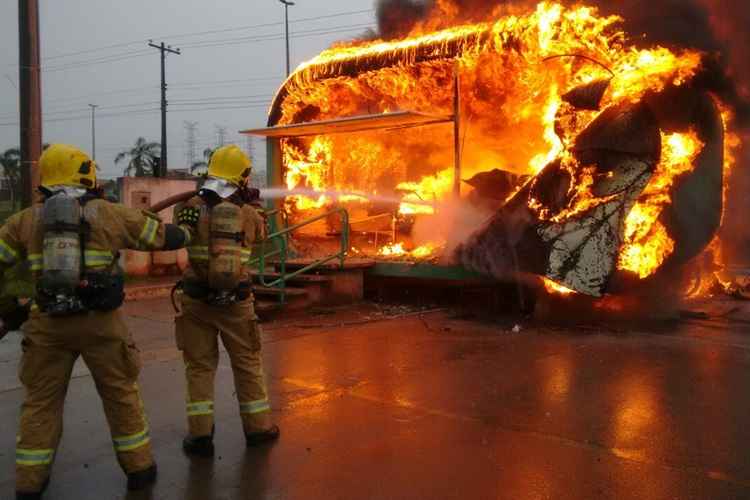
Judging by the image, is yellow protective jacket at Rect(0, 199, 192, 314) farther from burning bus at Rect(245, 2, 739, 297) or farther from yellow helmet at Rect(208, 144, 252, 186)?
burning bus at Rect(245, 2, 739, 297)

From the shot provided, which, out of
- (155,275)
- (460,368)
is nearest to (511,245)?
(460,368)

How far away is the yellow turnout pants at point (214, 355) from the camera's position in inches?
172

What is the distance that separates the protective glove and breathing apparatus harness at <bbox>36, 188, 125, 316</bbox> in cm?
75

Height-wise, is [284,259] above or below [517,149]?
below

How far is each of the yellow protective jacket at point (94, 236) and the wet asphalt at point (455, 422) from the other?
126 cm

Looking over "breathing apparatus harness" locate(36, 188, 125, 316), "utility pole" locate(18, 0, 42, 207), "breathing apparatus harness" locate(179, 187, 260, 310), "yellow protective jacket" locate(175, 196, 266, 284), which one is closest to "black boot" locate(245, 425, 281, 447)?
"breathing apparatus harness" locate(179, 187, 260, 310)

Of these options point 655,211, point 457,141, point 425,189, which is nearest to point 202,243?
point 655,211

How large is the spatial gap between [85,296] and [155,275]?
10.8 m

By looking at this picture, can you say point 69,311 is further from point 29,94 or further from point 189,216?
point 29,94

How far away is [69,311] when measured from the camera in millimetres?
3543

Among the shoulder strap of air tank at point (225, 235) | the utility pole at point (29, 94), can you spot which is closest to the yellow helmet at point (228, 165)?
the shoulder strap of air tank at point (225, 235)

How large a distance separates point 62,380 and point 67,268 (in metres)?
0.63

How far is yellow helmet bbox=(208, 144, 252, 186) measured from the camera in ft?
14.5

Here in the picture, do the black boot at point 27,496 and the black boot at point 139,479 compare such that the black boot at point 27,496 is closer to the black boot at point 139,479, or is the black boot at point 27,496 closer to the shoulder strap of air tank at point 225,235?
the black boot at point 139,479
